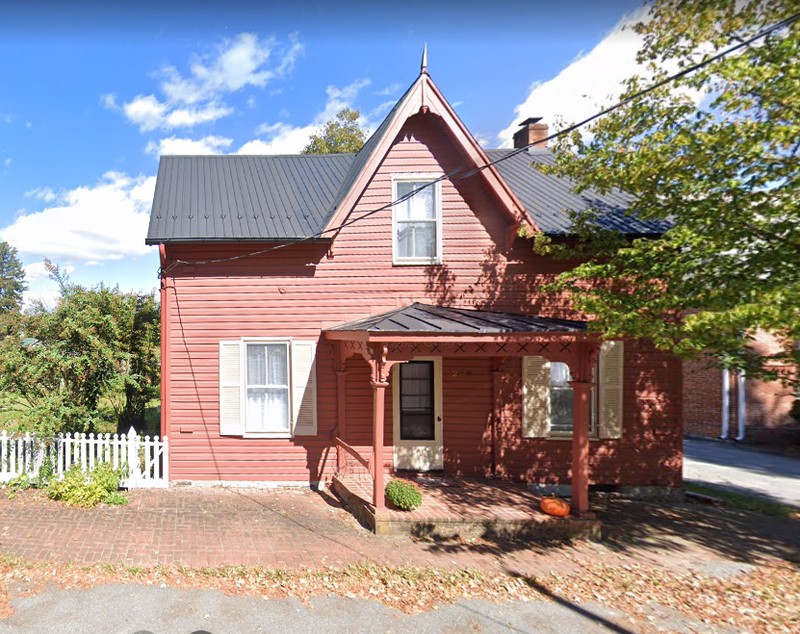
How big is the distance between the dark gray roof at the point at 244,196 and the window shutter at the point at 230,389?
7.51 ft

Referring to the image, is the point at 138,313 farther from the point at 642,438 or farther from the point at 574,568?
the point at 642,438

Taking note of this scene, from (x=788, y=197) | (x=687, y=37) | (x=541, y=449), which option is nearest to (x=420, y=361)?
(x=541, y=449)

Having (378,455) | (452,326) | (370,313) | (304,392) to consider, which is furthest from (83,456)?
(452,326)

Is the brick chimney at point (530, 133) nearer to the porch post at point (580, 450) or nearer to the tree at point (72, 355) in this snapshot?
the porch post at point (580, 450)

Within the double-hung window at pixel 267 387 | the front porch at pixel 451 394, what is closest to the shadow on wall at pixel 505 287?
the front porch at pixel 451 394

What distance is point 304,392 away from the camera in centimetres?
843

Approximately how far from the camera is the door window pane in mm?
8617

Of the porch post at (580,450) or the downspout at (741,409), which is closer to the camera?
the porch post at (580,450)

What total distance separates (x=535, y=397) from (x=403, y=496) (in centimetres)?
352

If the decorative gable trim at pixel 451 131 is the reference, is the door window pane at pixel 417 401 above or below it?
below

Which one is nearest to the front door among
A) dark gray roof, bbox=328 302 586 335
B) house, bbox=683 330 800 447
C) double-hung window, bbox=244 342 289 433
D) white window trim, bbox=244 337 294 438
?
dark gray roof, bbox=328 302 586 335

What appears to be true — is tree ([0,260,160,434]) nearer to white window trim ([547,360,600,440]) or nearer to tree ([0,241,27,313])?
white window trim ([547,360,600,440])

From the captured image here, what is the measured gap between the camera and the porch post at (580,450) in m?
6.68

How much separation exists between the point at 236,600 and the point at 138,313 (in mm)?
7210
